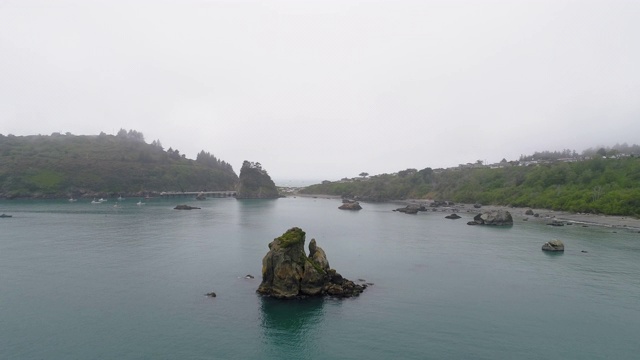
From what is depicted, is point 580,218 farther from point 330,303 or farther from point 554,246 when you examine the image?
point 330,303

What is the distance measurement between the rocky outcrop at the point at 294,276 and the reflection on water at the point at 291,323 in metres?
1.55

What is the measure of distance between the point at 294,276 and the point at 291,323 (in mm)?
9373

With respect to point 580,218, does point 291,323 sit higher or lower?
lower

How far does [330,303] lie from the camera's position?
173ft

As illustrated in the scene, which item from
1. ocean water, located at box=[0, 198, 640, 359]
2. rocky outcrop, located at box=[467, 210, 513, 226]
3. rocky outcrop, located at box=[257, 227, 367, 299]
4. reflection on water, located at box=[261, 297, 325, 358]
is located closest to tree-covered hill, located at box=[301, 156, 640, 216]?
rocky outcrop, located at box=[467, 210, 513, 226]

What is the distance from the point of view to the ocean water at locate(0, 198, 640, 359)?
40.4 m

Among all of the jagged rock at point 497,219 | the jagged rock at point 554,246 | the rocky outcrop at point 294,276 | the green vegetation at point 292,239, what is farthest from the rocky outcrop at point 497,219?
the green vegetation at point 292,239

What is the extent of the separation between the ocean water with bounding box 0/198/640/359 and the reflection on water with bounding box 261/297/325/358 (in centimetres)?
21

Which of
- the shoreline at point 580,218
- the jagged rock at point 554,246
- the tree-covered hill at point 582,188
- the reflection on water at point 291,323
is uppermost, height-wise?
the tree-covered hill at point 582,188

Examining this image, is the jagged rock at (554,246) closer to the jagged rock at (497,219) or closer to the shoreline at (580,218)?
the jagged rock at (497,219)

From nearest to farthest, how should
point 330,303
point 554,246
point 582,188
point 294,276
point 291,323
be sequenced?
1. point 291,323
2. point 330,303
3. point 294,276
4. point 554,246
5. point 582,188

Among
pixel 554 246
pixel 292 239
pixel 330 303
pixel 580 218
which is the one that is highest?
pixel 292 239

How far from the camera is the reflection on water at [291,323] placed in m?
41.2

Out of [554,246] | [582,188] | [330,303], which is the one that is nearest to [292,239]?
[330,303]
